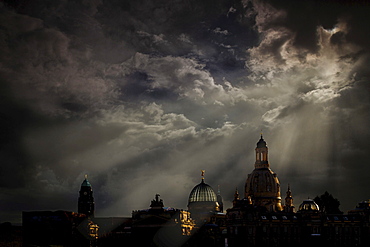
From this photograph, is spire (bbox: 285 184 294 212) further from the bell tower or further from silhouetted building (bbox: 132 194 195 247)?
silhouetted building (bbox: 132 194 195 247)

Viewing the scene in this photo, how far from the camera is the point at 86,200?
16000 cm

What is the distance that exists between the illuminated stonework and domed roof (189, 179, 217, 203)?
35.8 ft

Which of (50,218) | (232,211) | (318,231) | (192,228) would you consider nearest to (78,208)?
(50,218)

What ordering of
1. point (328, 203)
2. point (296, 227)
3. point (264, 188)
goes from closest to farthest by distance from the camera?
point (296, 227), point (264, 188), point (328, 203)

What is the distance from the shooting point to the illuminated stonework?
14388 cm

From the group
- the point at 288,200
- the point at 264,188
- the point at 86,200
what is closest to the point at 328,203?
the point at 288,200

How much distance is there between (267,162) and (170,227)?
4273 centimetres

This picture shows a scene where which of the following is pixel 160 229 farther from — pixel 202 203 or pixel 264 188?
pixel 264 188

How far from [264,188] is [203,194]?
18.9 m

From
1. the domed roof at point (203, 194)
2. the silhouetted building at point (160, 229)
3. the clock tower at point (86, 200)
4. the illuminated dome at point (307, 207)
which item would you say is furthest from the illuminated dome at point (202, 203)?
the clock tower at point (86, 200)

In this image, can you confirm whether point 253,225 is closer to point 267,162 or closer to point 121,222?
point 267,162

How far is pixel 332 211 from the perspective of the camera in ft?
532

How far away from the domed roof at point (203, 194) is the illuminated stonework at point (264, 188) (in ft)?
35.8

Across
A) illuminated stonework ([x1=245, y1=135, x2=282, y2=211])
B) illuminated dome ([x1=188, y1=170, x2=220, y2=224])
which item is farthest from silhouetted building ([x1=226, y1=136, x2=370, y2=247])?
illuminated dome ([x1=188, y1=170, x2=220, y2=224])
